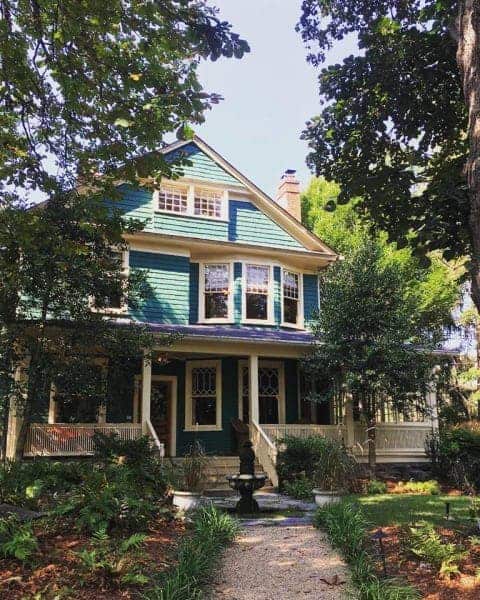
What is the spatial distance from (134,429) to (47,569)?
8015 millimetres

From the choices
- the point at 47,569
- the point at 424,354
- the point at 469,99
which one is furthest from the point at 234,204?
the point at 47,569

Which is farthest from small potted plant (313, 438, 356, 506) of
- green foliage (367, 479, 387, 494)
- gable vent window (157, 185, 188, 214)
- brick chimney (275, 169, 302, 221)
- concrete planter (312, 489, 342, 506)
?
brick chimney (275, 169, 302, 221)

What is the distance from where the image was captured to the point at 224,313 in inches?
661

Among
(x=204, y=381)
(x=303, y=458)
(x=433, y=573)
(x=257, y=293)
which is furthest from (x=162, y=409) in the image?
(x=433, y=573)

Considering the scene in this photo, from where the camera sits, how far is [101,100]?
26.0ft

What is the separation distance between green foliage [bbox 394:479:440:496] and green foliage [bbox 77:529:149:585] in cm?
857

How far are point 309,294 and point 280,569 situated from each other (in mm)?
12377

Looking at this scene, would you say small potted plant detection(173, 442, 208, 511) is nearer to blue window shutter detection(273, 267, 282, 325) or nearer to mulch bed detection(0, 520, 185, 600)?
mulch bed detection(0, 520, 185, 600)

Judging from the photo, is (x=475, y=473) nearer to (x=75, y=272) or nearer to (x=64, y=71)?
(x=75, y=272)

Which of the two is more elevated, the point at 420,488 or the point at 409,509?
the point at 409,509

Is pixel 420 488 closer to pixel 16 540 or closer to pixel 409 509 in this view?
pixel 409 509

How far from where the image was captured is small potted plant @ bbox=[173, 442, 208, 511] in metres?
8.71

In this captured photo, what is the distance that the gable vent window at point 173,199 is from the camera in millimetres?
16844

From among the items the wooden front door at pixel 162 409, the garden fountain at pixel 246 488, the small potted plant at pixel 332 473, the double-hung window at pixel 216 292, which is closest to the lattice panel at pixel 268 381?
the double-hung window at pixel 216 292
